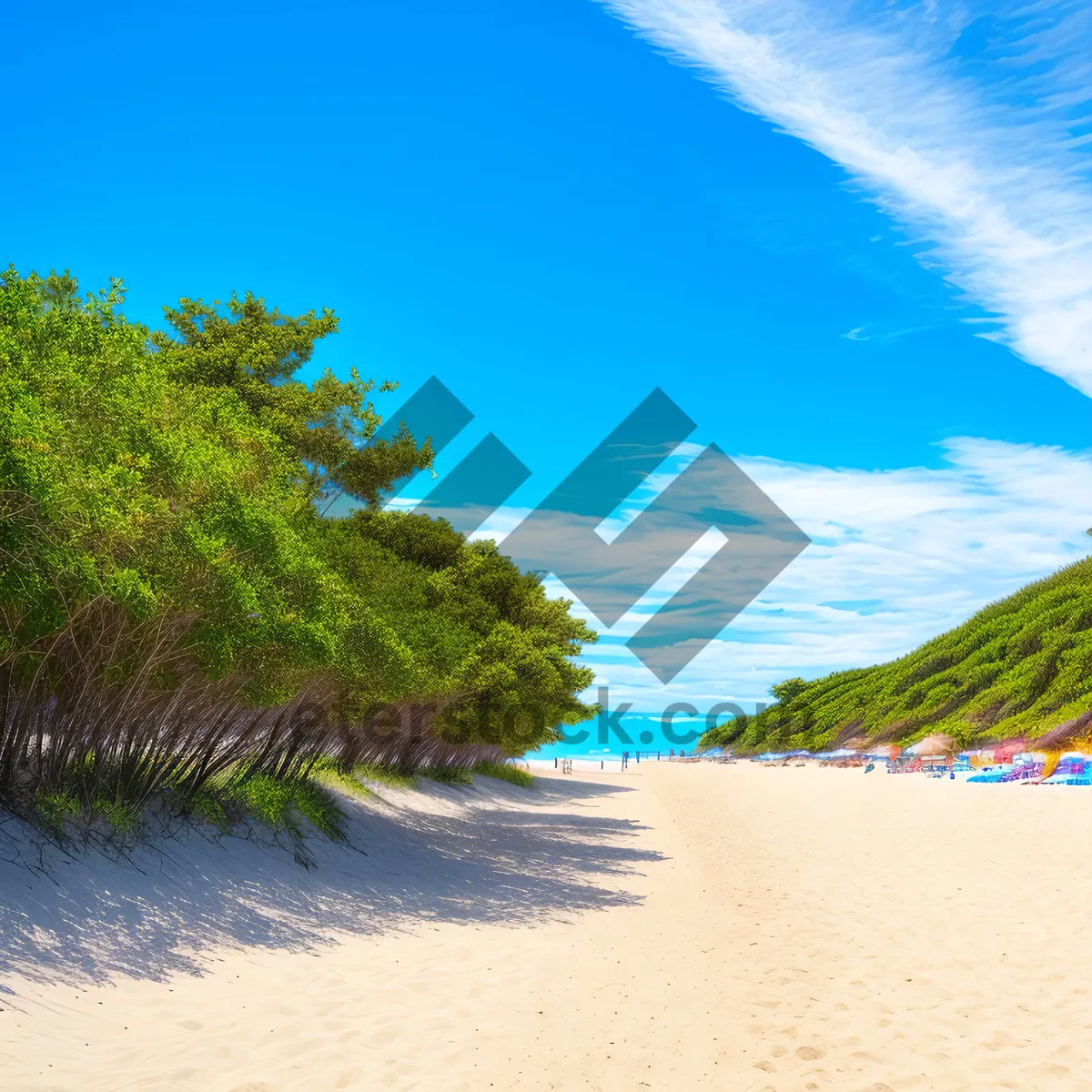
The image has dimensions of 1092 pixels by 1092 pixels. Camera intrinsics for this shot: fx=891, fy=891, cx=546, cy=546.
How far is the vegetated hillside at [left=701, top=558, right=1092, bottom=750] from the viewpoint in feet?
204

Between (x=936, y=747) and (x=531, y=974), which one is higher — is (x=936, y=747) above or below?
above

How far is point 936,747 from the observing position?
66.9m

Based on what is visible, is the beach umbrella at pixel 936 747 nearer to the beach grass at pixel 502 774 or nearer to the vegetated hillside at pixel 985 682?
the vegetated hillside at pixel 985 682

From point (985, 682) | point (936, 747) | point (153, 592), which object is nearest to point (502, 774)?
point (153, 592)

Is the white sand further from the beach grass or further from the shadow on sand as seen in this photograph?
the beach grass

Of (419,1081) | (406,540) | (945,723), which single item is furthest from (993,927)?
(945,723)

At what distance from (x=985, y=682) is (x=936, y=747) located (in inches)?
544

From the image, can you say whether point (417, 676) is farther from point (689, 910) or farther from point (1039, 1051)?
point (1039, 1051)

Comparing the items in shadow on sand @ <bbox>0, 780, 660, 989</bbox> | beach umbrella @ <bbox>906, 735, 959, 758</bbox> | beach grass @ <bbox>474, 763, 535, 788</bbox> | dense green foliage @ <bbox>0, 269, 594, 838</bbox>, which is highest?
beach umbrella @ <bbox>906, 735, 959, 758</bbox>

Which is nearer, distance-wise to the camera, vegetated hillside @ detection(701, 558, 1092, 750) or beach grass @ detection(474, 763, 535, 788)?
beach grass @ detection(474, 763, 535, 788)

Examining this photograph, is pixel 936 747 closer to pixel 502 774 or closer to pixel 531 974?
pixel 502 774

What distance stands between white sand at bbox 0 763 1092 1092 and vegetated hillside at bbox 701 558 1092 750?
50.3m

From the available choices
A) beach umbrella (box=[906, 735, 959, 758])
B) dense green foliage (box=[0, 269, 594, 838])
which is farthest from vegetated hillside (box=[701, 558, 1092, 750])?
dense green foliage (box=[0, 269, 594, 838])

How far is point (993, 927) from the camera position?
38.1ft
